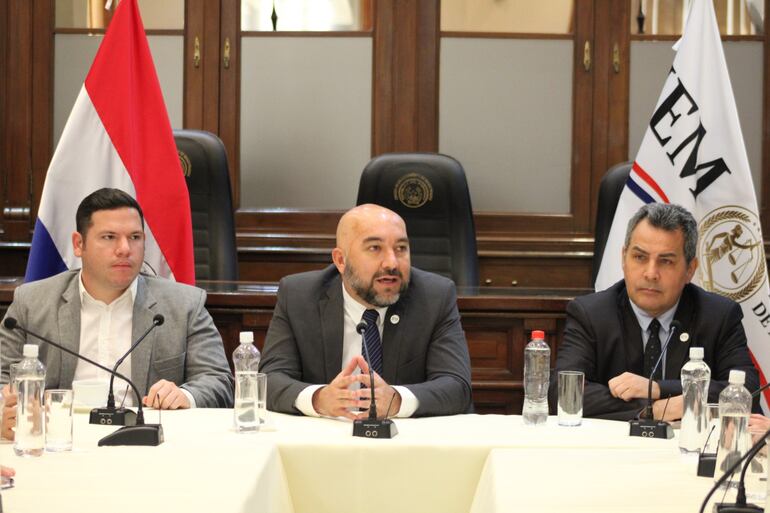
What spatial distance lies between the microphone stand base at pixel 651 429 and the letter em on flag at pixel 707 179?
117 cm

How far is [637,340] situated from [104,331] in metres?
1.61

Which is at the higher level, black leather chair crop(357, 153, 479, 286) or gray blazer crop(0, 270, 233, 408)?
black leather chair crop(357, 153, 479, 286)

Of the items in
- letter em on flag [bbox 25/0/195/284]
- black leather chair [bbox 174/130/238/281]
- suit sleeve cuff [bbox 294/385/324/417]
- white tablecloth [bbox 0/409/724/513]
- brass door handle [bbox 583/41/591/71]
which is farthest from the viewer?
brass door handle [bbox 583/41/591/71]

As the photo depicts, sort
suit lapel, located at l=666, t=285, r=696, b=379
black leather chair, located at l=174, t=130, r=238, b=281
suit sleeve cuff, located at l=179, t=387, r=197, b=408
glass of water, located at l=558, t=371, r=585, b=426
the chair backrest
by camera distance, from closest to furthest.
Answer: glass of water, located at l=558, t=371, r=585, b=426 → suit sleeve cuff, located at l=179, t=387, r=197, b=408 → suit lapel, located at l=666, t=285, r=696, b=379 → the chair backrest → black leather chair, located at l=174, t=130, r=238, b=281

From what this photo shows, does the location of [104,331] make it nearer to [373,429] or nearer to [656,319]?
[373,429]

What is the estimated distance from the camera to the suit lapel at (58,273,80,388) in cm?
329

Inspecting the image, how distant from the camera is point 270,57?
5.91 meters

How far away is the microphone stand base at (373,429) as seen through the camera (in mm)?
2516

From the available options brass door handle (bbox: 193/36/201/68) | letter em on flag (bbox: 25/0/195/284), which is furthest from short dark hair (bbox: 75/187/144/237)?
brass door handle (bbox: 193/36/201/68)

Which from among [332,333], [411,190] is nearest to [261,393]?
[332,333]

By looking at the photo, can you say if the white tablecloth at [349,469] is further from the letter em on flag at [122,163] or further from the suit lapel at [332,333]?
the letter em on flag at [122,163]

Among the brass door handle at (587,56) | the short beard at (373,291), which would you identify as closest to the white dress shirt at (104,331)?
the short beard at (373,291)

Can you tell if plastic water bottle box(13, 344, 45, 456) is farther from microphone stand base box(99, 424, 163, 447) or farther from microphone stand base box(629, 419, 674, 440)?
microphone stand base box(629, 419, 674, 440)

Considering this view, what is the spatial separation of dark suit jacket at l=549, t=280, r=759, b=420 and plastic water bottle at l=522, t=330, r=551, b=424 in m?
0.37
